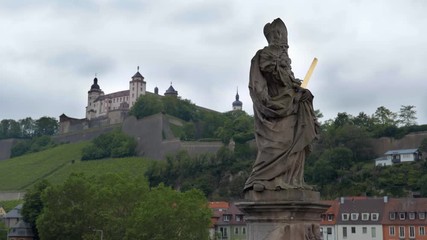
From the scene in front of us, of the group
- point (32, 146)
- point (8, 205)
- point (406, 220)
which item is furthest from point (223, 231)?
point (32, 146)

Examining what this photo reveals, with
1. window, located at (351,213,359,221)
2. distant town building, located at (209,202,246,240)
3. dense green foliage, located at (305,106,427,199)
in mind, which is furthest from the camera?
dense green foliage, located at (305,106,427,199)

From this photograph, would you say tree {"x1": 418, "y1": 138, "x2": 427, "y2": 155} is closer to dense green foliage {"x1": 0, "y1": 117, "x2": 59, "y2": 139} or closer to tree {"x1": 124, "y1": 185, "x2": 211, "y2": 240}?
tree {"x1": 124, "y1": 185, "x2": 211, "y2": 240}

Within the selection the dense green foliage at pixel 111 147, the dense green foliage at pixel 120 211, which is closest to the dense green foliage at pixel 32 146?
the dense green foliage at pixel 111 147

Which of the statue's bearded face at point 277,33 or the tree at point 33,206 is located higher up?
the statue's bearded face at point 277,33

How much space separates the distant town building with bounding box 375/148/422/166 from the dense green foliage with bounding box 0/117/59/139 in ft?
359

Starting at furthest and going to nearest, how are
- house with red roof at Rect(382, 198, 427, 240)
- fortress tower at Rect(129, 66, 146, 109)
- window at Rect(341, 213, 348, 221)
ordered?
1. fortress tower at Rect(129, 66, 146, 109)
2. window at Rect(341, 213, 348, 221)
3. house with red roof at Rect(382, 198, 427, 240)

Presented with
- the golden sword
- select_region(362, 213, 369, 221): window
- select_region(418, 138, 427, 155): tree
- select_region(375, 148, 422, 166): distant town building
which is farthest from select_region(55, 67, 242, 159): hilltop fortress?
the golden sword

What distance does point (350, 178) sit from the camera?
314 feet

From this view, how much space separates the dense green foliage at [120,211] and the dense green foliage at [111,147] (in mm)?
71036

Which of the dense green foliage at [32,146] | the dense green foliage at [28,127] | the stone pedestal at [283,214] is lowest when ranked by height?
the stone pedestal at [283,214]

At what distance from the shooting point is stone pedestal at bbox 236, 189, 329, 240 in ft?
25.5

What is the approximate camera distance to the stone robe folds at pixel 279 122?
8.05 metres

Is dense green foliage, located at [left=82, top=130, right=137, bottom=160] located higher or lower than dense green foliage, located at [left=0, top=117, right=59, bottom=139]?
lower

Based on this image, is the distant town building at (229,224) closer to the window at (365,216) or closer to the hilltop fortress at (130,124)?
the window at (365,216)
